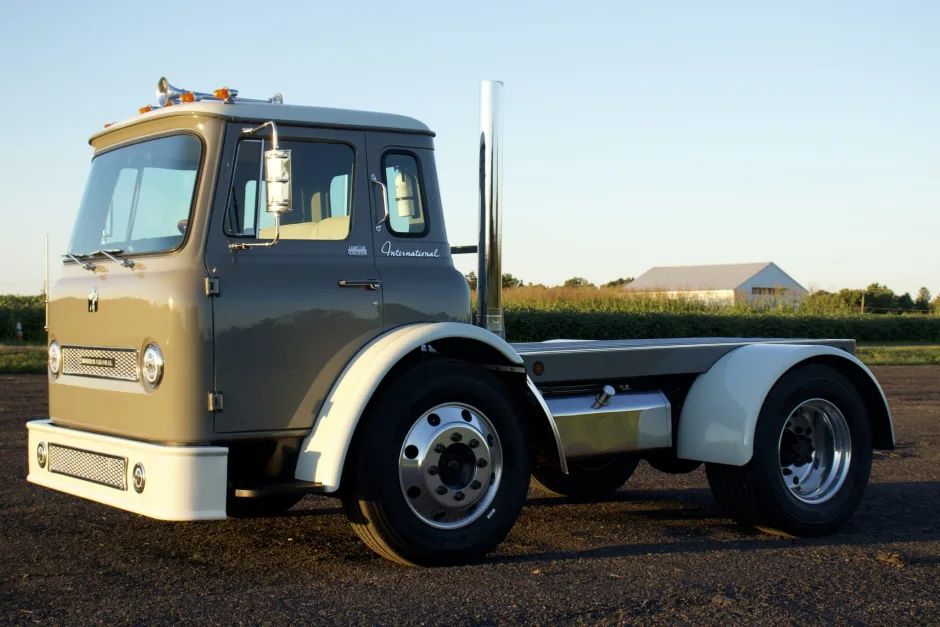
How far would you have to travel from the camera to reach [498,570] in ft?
19.7

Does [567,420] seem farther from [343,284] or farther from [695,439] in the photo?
[343,284]

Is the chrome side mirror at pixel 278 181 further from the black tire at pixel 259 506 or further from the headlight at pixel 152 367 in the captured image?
the black tire at pixel 259 506


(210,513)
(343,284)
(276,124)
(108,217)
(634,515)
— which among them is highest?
(276,124)

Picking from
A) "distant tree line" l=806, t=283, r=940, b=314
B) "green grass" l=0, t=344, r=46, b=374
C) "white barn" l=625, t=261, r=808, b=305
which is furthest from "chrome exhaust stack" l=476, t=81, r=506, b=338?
"white barn" l=625, t=261, r=808, b=305

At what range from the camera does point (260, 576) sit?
600 centimetres

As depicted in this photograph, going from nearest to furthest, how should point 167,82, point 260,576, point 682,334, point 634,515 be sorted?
point 260,576 → point 167,82 → point 634,515 → point 682,334

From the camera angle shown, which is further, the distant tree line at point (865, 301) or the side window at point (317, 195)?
the distant tree line at point (865, 301)

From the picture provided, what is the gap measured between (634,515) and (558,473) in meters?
0.75

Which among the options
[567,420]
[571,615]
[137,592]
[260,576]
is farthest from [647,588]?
[137,592]

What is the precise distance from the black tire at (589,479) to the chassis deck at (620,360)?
46.5 inches

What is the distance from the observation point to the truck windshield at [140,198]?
6.12 m

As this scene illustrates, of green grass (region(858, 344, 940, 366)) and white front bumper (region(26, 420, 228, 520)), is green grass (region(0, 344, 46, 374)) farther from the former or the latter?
green grass (region(858, 344, 940, 366))

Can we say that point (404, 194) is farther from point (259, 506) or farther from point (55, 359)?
point (259, 506)

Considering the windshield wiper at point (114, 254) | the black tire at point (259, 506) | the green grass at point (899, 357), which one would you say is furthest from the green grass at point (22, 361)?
the green grass at point (899, 357)
